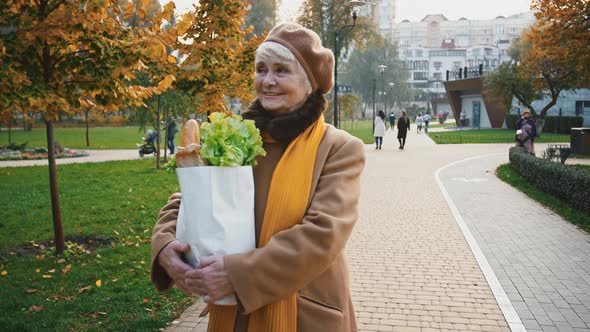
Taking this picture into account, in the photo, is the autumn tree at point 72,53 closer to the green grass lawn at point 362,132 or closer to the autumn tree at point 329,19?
the green grass lawn at point 362,132

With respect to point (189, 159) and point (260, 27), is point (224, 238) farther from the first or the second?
point (260, 27)

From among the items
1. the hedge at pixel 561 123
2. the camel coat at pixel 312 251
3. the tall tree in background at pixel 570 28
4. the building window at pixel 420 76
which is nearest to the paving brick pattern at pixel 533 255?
the camel coat at pixel 312 251

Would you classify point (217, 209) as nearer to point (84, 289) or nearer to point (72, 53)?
point (84, 289)

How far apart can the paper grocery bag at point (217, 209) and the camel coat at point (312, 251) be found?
0.06 meters

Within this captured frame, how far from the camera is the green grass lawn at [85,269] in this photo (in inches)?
184

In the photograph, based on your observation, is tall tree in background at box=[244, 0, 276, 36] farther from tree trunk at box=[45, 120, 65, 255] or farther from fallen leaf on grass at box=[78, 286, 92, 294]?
fallen leaf on grass at box=[78, 286, 92, 294]

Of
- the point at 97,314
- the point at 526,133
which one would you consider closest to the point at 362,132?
the point at 526,133

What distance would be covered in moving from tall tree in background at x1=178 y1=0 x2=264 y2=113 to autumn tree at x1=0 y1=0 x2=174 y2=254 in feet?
12.5

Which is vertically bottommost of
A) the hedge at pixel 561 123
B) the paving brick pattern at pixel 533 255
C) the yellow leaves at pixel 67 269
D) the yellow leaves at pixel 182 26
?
the paving brick pattern at pixel 533 255

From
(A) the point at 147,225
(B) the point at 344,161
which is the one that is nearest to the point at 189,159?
(B) the point at 344,161

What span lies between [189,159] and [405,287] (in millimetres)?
4517

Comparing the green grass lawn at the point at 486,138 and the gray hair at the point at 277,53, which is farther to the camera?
the green grass lawn at the point at 486,138

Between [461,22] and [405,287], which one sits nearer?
[405,287]

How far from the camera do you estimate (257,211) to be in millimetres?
1980
